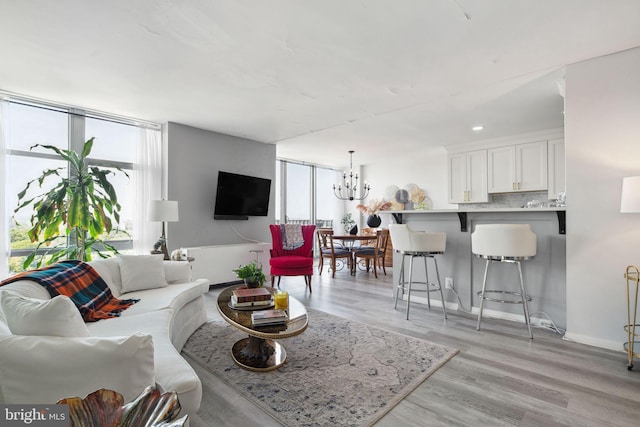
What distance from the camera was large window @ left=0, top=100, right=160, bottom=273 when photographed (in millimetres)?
3613

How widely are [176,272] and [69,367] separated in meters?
2.27

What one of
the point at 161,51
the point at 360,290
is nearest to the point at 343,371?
the point at 360,290

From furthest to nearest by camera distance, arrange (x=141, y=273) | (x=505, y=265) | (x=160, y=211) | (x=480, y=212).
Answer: (x=160, y=211) → (x=480, y=212) → (x=505, y=265) → (x=141, y=273)

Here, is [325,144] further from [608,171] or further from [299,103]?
[608,171]

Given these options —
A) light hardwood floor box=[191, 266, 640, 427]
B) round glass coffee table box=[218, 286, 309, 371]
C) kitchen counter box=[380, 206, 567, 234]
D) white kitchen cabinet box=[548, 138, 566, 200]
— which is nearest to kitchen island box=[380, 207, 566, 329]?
kitchen counter box=[380, 206, 567, 234]

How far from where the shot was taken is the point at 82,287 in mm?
2299

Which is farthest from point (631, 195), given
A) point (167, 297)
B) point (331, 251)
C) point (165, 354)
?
point (331, 251)

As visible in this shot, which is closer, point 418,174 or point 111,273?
point 111,273

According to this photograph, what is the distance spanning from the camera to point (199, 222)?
4973 mm

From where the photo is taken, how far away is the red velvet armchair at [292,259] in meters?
4.43

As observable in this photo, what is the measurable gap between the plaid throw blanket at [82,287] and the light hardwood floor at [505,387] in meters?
0.85

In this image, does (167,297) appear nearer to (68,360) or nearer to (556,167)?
(68,360)

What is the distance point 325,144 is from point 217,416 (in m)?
5.09

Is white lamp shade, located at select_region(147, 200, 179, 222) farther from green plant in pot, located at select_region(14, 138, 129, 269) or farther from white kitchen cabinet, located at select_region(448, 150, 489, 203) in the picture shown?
white kitchen cabinet, located at select_region(448, 150, 489, 203)
